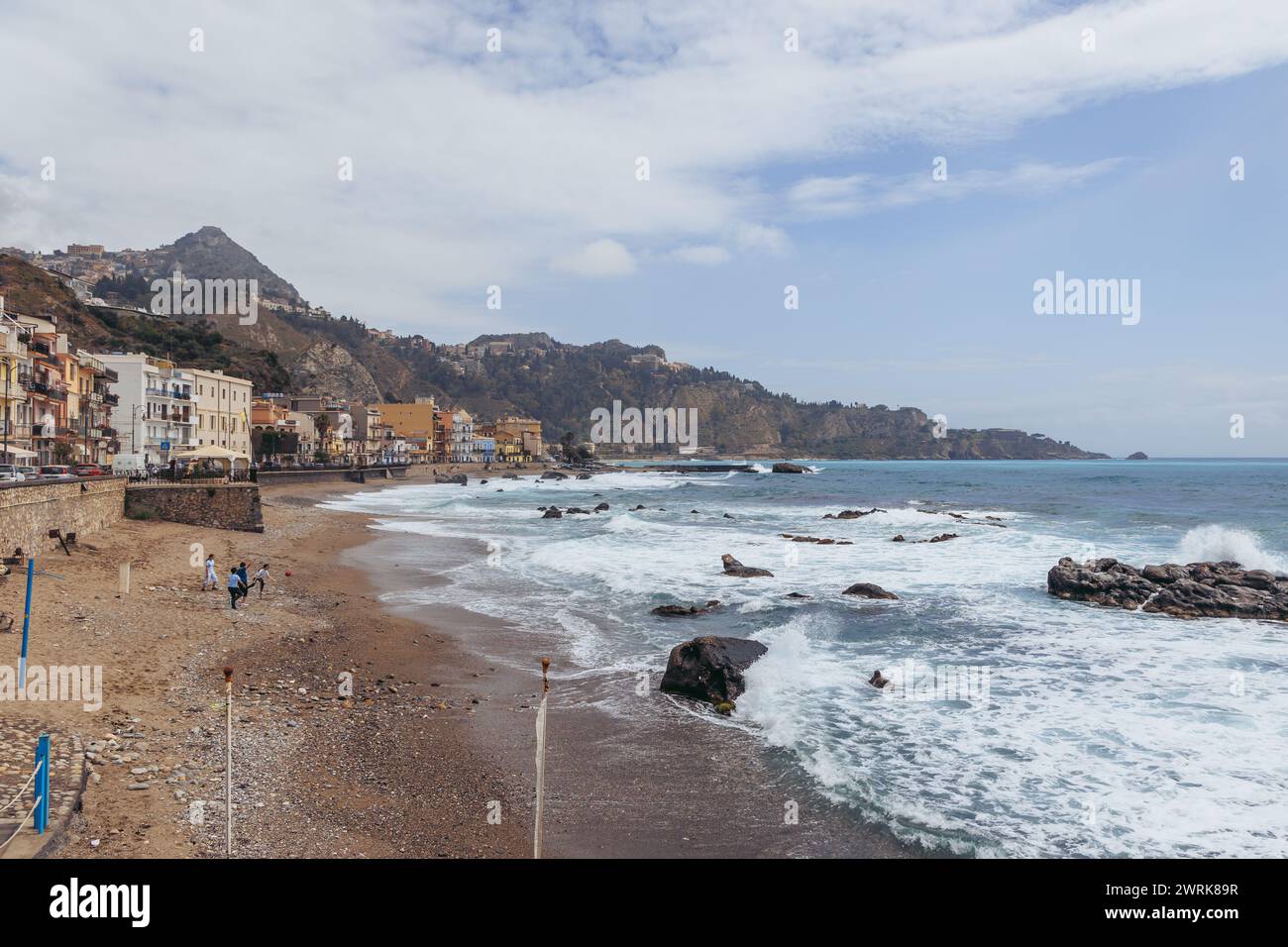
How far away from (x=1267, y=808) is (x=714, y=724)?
746 cm

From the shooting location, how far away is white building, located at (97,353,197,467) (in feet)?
183

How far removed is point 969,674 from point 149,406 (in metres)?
60.4

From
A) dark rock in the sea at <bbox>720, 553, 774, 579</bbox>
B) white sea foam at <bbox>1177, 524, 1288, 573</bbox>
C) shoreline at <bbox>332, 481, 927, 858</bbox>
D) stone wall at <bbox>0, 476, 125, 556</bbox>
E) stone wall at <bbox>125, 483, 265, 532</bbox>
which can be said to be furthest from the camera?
stone wall at <bbox>125, 483, 265, 532</bbox>

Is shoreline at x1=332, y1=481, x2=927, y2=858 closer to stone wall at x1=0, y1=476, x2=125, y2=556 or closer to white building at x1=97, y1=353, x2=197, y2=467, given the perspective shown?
stone wall at x1=0, y1=476, x2=125, y2=556

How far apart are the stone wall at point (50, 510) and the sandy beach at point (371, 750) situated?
2737mm

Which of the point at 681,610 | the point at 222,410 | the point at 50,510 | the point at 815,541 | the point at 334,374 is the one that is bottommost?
the point at 815,541

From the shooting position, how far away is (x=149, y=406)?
56844 mm

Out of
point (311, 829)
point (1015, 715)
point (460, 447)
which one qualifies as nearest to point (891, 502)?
point (1015, 715)

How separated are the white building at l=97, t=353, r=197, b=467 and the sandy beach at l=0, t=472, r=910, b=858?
142 feet

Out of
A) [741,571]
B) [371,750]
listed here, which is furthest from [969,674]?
[741,571]

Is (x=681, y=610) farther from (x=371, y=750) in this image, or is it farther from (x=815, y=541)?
(x=815, y=541)

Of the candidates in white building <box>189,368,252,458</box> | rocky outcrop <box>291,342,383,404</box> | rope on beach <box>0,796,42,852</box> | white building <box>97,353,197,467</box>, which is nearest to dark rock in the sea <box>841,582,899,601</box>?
rope on beach <box>0,796,42,852</box>
